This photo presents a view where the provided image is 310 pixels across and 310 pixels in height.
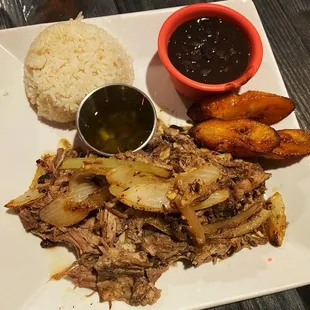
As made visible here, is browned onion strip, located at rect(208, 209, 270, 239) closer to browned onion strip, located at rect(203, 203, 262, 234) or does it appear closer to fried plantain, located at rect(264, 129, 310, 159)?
browned onion strip, located at rect(203, 203, 262, 234)

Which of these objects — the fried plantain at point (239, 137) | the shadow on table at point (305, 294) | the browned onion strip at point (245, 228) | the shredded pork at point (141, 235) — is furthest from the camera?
the shadow on table at point (305, 294)

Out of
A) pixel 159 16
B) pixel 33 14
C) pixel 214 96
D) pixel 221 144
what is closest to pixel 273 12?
pixel 159 16

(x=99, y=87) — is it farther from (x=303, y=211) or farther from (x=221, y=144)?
(x=303, y=211)

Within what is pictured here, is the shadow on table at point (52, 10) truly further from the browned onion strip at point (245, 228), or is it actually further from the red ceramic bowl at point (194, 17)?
the browned onion strip at point (245, 228)

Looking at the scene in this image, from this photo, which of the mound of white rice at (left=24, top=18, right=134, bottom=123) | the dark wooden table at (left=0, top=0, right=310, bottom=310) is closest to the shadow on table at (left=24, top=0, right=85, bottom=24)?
the dark wooden table at (left=0, top=0, right=310, bottom=310)

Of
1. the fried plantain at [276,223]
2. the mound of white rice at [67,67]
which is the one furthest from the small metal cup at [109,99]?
the fried plantain at [276,223]

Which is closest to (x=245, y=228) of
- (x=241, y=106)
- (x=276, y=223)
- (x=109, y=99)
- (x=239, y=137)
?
(x=276, y=223)

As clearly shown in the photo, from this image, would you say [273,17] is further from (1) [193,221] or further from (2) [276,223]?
(1) [193,221]
